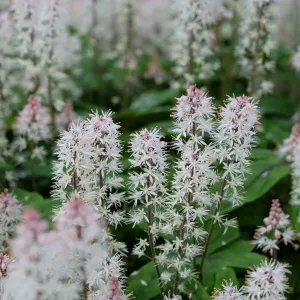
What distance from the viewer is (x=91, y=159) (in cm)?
223

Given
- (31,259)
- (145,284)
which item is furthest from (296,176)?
(31,259)

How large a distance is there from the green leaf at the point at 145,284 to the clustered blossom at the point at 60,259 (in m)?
0.50

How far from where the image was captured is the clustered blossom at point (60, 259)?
1.61 metres

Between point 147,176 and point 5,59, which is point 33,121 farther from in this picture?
point 147,176

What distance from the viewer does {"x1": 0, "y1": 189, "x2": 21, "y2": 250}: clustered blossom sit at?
2.54 meters

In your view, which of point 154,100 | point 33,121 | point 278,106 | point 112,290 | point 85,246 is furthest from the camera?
point 278,106

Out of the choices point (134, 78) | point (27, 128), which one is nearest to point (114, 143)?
point (27, 128)

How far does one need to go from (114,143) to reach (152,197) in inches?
11.6

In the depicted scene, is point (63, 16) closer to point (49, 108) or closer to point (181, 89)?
point (49, 108)

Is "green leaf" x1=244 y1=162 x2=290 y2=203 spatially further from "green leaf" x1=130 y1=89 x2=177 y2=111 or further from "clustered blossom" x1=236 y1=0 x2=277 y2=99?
"green leaf" x1=130 y1=89 x2=177 y2=111

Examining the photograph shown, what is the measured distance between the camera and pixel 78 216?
176 centimetres

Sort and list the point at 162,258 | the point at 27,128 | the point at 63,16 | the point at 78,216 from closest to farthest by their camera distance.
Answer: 1. the point at 78,216
2. the point at 162,258
3. the point at 27,128
4. the point at 63,16

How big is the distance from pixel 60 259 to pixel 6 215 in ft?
2.72

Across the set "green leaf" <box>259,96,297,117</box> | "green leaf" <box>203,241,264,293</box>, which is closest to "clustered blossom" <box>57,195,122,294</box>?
"green leaf" <box>203,241,264,293</box>
